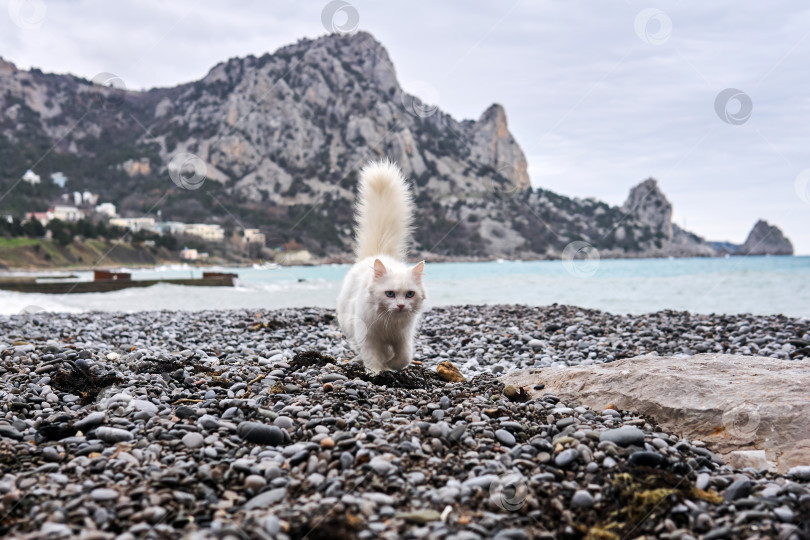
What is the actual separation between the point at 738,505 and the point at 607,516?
678mm

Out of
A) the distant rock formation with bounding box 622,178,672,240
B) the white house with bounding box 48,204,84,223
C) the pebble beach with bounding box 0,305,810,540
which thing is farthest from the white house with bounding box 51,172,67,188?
the distant rock formation with bounding box 622,178,672,240

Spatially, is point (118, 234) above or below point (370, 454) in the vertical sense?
above

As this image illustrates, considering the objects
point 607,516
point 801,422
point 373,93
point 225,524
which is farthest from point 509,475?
point 373,93

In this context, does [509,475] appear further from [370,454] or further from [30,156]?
[30,156]

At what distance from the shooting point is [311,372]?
4.53 meters

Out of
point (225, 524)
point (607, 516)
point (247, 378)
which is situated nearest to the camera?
point (225, 524)

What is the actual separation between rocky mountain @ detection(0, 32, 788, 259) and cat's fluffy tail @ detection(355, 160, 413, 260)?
64.9 metres

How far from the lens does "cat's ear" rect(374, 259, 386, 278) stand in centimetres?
479

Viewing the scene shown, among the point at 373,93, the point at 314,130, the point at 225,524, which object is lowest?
the point at 225,524

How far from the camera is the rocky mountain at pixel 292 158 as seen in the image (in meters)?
79.2

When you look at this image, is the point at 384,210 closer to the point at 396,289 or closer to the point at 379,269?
the point at 379,269

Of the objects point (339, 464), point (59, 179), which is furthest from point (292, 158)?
point (339, 464)

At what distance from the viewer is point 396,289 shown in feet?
15.7

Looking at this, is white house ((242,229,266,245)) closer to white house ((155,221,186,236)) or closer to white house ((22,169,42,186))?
white house ((155,221,186,236))
